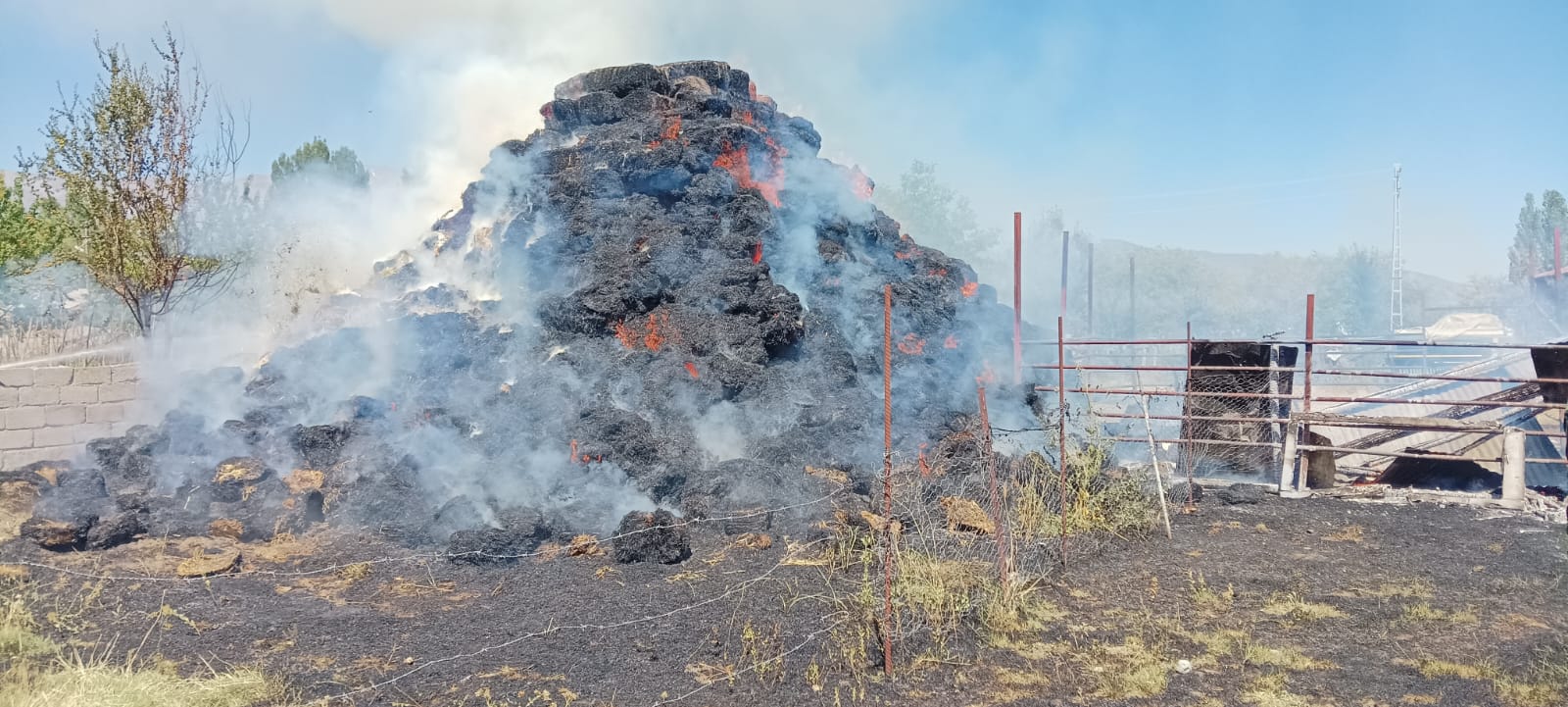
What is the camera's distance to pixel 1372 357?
38344 millimetres

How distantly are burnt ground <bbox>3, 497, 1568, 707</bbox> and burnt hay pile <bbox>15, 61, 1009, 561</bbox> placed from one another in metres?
0.90

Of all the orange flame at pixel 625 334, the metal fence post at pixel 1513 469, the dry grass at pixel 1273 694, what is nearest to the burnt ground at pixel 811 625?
the dry grass at pixel 1273 694

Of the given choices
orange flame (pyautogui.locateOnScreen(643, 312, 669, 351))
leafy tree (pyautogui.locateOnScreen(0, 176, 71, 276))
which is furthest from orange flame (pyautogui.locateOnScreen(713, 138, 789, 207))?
leafy tree (pyautogui.locateOnScreen(0, 176, 71, 276))

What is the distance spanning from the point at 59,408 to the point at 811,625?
33.0 ft

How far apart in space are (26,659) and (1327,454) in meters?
13.0

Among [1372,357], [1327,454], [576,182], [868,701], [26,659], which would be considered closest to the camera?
[868,701]

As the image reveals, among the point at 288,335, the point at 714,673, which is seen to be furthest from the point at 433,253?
the point at 714,673

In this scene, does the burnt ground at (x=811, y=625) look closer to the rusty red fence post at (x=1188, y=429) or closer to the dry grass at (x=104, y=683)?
the dry grass at (x=104, y=683)

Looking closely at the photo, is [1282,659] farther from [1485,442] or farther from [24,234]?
[24,234]

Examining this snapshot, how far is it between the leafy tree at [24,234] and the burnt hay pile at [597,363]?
938 centimetres

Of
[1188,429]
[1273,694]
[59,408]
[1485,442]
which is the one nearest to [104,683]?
[1273,694]

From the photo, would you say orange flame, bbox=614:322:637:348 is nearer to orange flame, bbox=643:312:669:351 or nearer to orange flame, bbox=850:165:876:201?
orange flame, bbox=643:312:669:351

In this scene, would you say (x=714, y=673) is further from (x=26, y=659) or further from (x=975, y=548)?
(x=26, y=659)

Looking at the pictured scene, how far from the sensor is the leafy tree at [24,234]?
60.7 ft
